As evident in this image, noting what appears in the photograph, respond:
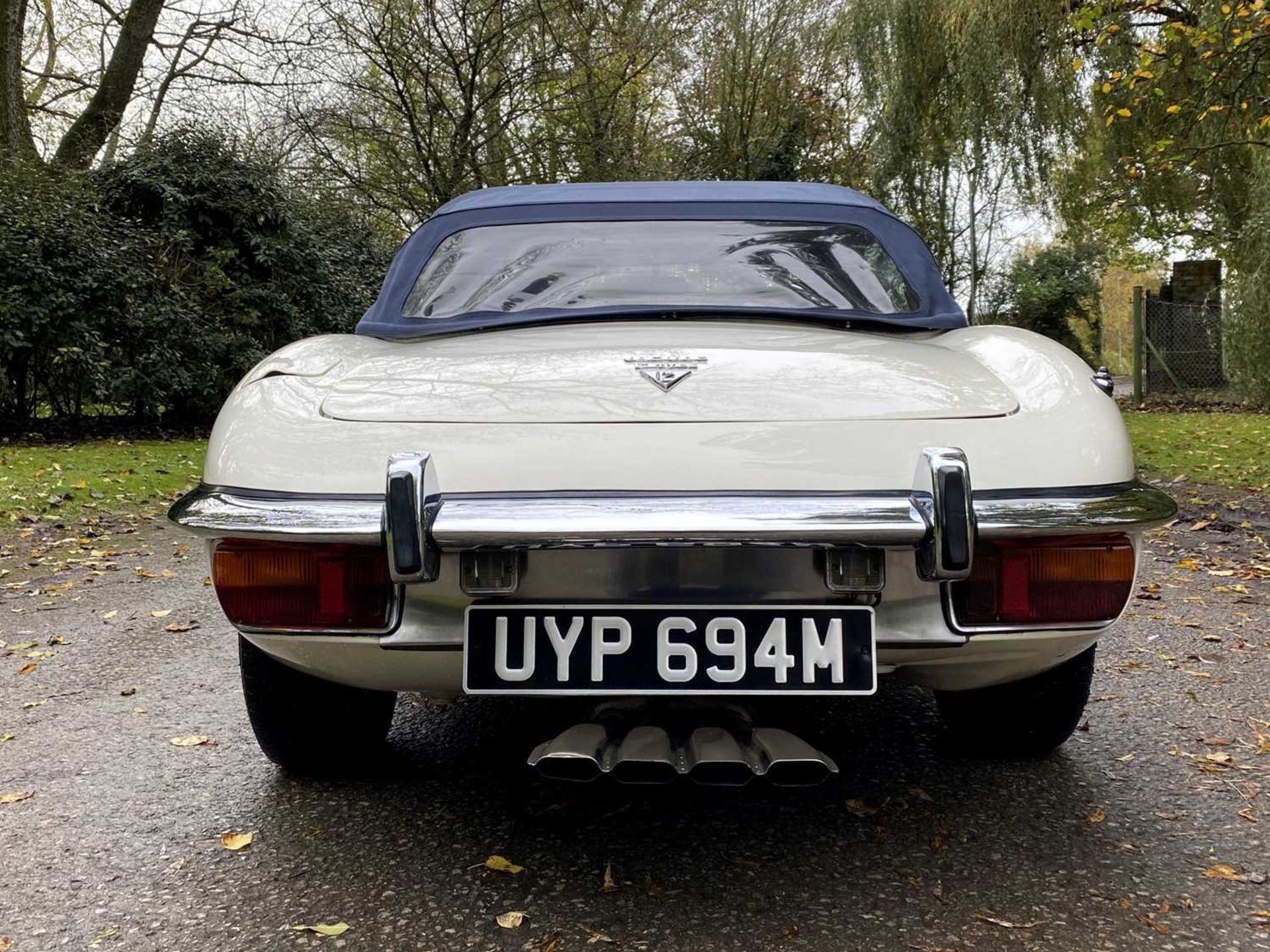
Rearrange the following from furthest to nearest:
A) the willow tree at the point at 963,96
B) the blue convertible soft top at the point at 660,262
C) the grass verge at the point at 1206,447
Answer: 1. the willow tree at the point at 963,96
2. the grass verge at the point at 1206,447
3. the blue convertible soft top at the point at 660,262

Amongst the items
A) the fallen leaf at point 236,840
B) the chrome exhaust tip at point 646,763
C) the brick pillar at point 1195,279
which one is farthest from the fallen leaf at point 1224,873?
the brick pillar at point 1195,279

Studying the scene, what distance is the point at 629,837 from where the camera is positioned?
82.2 inches

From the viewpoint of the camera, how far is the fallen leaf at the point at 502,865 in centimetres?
195

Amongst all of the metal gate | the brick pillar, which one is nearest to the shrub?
the brick pillar

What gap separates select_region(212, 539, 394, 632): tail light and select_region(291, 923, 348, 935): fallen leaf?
20.0 inches

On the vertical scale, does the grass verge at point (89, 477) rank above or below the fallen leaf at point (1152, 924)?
above

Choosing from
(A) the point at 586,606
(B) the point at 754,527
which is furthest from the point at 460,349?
(B) the point at 754,527

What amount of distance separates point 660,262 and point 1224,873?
1821 millimetres

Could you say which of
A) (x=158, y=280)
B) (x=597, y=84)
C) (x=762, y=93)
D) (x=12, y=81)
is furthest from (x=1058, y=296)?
(x=12, y=81)

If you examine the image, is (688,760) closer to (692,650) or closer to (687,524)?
(692,650)

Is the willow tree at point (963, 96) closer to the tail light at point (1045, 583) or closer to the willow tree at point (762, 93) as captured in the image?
the willow tree at point (762, 93)

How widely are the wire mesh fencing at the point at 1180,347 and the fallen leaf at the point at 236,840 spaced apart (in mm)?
15399

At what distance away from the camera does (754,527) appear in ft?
5.24

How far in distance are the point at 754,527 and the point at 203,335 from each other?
10206 mm
